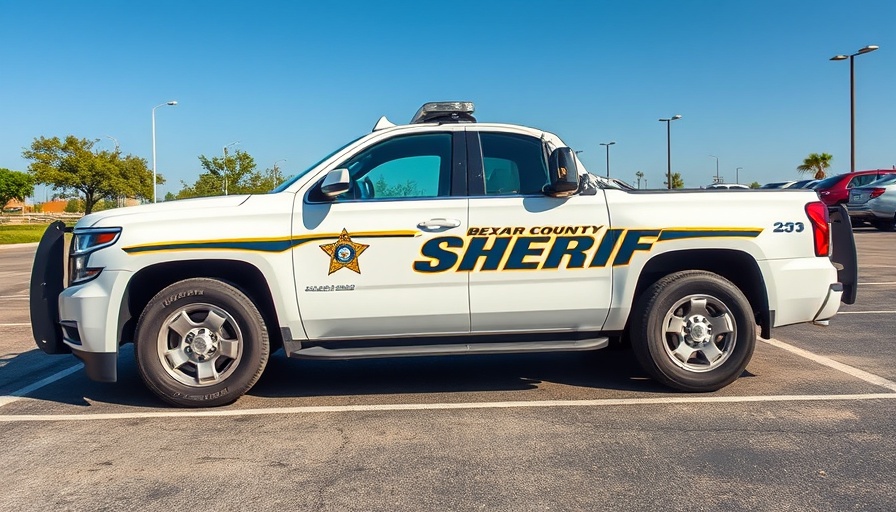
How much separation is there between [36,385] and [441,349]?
3.28m

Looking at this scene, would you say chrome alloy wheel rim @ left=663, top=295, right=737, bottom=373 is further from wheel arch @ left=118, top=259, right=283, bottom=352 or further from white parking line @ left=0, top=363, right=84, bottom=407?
white parking line @ left=0, top=363, right=84, bottom=407

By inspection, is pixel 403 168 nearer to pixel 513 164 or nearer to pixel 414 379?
pixel 513 164

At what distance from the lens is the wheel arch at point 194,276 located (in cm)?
484

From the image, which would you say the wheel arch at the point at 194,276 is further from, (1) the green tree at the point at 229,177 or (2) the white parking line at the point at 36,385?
(1) the green tree at the point at 229,177

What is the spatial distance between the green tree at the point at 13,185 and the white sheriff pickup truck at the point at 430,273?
241 feet

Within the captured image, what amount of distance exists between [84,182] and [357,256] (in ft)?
174

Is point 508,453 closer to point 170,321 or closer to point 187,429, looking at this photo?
point 187,429

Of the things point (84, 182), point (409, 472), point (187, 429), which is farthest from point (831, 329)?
point (84, 182)

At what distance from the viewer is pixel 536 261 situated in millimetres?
4828

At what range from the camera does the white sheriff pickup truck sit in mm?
4711

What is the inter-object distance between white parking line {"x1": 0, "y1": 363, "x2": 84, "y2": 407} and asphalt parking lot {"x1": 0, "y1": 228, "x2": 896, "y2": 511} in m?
0.02

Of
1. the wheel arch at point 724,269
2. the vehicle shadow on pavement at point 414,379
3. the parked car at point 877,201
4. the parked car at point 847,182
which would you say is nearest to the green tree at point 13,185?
the parked car at point 847,182

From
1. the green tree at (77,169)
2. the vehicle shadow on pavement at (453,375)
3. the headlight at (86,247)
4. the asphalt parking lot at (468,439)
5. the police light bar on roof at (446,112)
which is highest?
the green tree at (77,169)

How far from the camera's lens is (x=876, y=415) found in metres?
4.36
